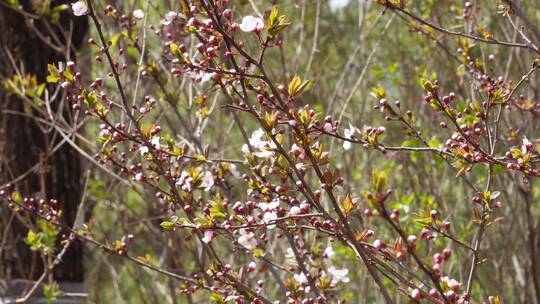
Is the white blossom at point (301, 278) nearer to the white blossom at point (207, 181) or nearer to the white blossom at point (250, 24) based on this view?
the white blossom at point (207, 181)

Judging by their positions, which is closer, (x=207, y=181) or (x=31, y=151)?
(x=207, y=181)

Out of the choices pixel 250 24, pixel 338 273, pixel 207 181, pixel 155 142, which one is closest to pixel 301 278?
pixel 338 273

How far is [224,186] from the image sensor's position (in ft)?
10.5

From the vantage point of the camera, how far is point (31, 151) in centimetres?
495

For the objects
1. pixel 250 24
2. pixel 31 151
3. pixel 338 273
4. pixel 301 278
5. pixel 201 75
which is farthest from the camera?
pixel 31 151

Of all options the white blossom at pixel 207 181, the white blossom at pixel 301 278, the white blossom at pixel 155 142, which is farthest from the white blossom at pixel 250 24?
the white blossom at pixel 301 278

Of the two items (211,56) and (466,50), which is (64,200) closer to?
(466,50)

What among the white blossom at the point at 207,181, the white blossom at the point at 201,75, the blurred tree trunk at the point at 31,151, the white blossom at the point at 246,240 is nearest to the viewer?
the white blossom at the point at 201,75

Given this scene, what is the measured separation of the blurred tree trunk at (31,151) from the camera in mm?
4762

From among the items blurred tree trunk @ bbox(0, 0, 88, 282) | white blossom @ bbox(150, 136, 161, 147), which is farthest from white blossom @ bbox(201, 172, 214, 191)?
blurred tree trunk @ bbox(0, 0, 88, 282)

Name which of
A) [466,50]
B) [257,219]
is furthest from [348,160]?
[257,219]

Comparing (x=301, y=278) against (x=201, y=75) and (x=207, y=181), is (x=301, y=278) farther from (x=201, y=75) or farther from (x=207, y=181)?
(x=201, y=75)

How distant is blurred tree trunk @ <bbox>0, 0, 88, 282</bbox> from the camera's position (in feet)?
15.6

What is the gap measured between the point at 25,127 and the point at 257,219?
290cm
